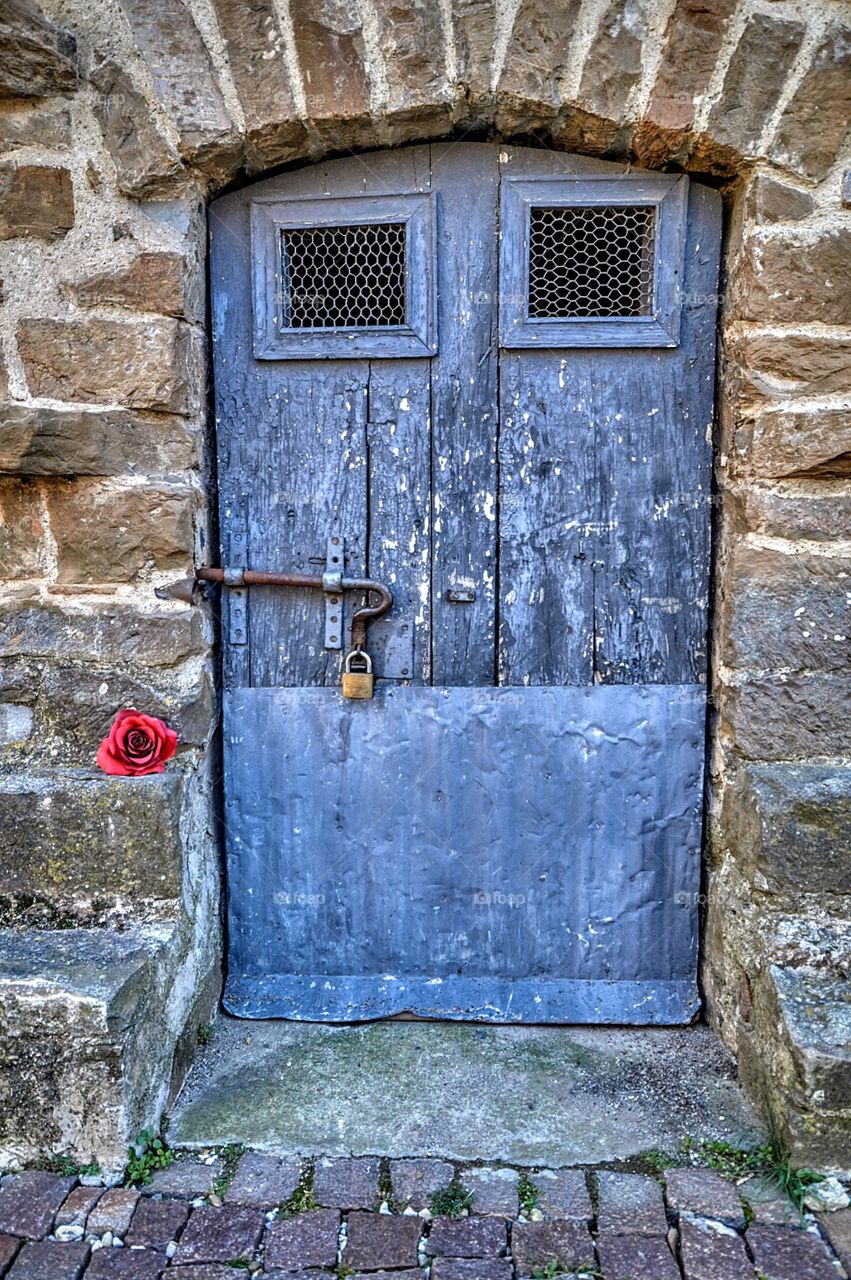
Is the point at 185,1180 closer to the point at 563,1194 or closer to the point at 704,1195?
the point at 563,1194

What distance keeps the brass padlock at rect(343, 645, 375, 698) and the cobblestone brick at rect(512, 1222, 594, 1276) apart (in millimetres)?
1159

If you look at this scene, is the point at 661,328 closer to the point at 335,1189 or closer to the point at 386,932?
the point at 386,932

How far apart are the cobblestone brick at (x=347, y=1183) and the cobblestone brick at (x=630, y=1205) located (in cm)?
45

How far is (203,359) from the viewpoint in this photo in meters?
2.16

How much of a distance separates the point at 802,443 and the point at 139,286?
1.55m

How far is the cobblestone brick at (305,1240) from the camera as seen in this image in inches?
62.7

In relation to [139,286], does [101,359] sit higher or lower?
lower

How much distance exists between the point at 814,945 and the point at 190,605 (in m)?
1.63

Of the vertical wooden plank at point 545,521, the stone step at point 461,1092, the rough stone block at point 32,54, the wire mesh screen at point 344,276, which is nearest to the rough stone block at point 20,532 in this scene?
the wire mesh screen at point 344,276

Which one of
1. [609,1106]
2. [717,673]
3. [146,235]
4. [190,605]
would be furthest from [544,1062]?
[146,235]

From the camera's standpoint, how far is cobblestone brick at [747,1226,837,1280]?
1538 millimetres

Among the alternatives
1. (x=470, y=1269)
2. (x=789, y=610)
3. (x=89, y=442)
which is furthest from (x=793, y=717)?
(x=89, y=442)

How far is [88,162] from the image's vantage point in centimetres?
198

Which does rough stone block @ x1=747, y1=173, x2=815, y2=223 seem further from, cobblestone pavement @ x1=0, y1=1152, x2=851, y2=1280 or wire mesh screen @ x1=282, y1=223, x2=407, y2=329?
cobblestone pavement @ x1=0, y1=1152, x2=851, y2=1280
